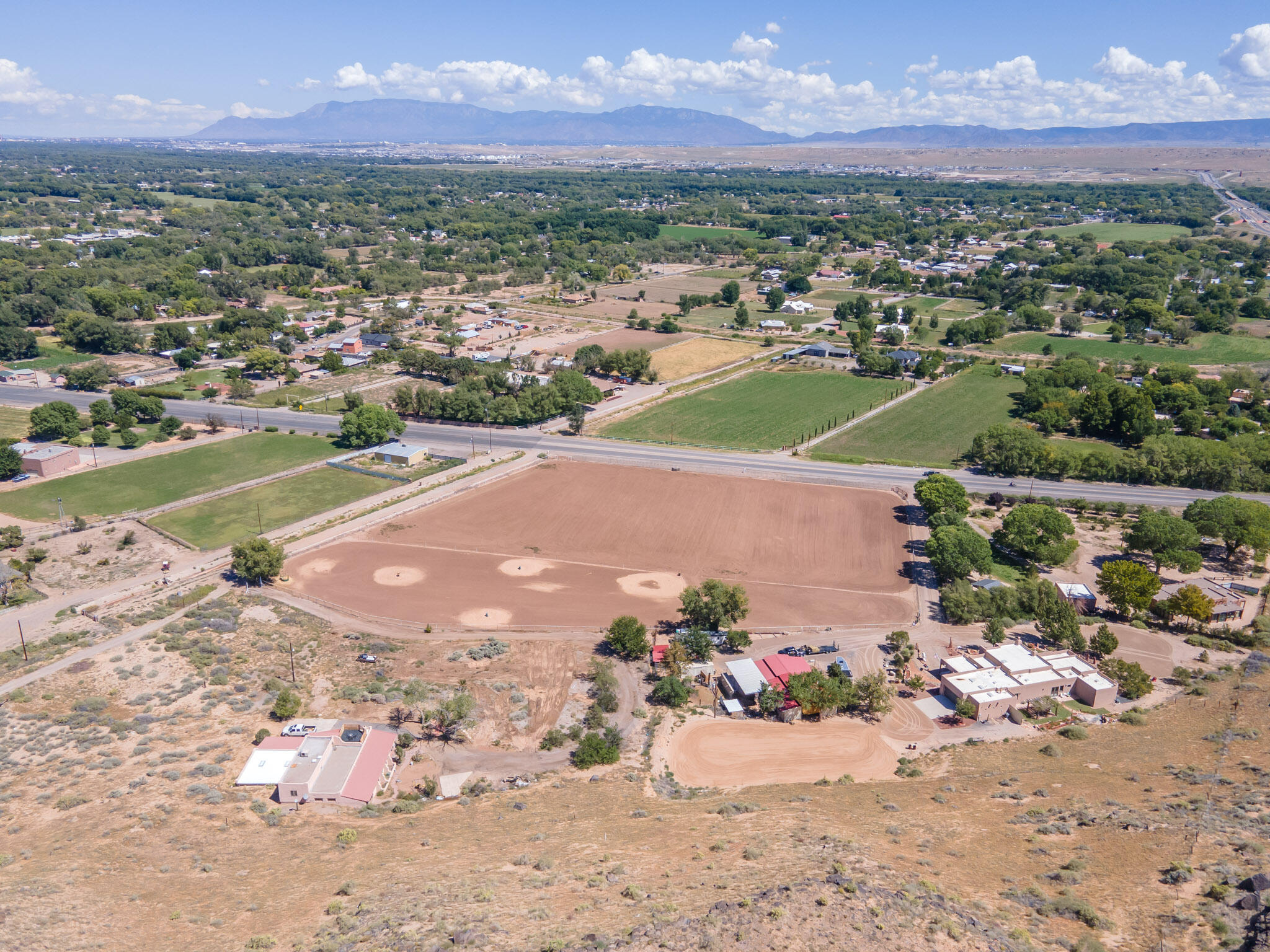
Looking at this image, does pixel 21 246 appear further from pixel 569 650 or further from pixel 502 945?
pixel 502 945

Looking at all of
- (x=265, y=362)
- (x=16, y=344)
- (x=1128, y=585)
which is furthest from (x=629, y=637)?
(x=16, y=344)

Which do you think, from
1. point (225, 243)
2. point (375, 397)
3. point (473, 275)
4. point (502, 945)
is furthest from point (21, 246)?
point (502, 945)

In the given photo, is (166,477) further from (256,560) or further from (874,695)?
(874,695)

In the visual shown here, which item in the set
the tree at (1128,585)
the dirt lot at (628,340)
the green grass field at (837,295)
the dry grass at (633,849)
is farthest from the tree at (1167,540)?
the green grass field at (837,295)

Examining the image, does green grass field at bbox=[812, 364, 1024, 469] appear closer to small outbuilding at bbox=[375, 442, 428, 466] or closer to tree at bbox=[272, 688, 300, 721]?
small outbuilding at bbox=[375, 442, 428, 466]

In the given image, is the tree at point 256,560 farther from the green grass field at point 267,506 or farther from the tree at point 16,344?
the tree at point 16,344

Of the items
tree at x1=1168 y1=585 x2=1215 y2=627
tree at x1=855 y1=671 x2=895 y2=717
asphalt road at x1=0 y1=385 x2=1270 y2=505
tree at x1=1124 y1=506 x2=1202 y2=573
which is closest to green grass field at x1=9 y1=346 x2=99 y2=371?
asphalt road at x1=0 y1=385 x2=1270 y2=505

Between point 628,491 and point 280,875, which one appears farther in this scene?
point 628,491
